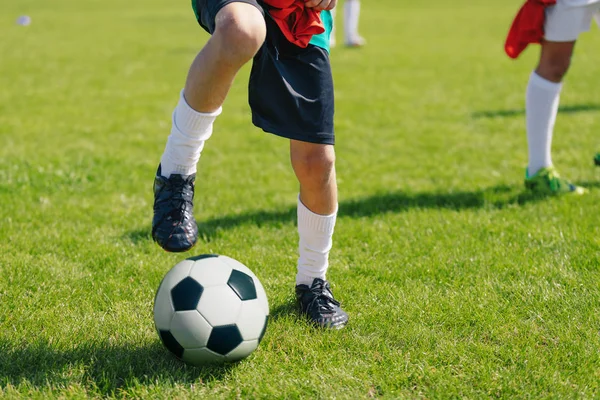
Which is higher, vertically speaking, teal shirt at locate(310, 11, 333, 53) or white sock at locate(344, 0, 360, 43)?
teal shirt at locate(310, 11, 333, 53)

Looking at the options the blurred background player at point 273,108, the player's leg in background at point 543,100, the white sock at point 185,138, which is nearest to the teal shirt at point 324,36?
the blurred background player at point 273,108

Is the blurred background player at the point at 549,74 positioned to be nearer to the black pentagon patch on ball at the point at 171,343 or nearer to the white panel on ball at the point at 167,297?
the white panel on ball at the point at 167,297

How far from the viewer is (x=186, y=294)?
2559 millimetres

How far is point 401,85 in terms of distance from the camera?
1013 centimetres

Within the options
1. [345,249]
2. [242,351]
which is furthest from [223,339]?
[345,249]

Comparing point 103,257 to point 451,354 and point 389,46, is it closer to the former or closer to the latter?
point 451,354

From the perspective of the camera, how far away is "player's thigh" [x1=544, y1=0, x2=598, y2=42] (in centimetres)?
460

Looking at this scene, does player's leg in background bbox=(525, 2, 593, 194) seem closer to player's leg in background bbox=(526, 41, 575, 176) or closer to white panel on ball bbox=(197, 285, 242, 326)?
player's leg in background bbox=(526, 41, 575, 176)

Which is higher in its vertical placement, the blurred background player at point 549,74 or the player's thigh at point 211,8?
the player's thigh at point 211,8

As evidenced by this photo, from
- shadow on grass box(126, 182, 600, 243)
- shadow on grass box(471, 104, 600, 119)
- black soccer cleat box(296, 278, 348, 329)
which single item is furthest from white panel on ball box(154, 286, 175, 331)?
shadow on grass box(471, 104, 600, 119)

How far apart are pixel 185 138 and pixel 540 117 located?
3253mm

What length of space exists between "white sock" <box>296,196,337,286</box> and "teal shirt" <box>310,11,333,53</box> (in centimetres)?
72

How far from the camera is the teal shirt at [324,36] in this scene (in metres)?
2.80

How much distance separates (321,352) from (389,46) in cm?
1336
